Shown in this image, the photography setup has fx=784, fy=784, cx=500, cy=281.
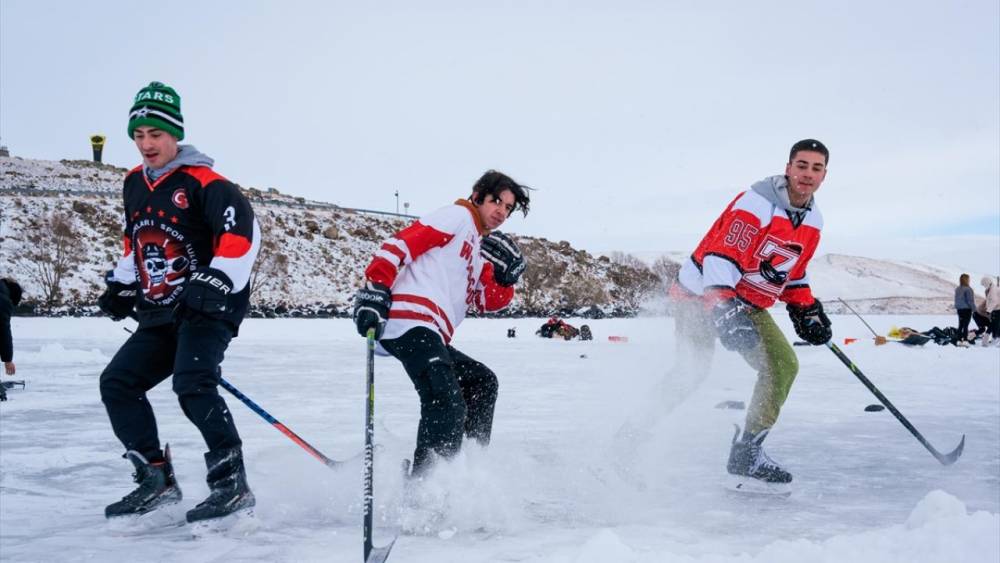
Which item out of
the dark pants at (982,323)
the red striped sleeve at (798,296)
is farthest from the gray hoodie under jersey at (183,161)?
the dark pants at (982,323)

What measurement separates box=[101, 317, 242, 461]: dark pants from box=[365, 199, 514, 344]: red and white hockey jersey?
2.06 feet

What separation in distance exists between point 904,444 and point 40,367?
29.9 feet

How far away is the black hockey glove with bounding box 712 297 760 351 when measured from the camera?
11.6ft

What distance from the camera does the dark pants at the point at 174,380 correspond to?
273 cm

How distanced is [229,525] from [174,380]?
0.54m

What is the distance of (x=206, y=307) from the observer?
2.61m

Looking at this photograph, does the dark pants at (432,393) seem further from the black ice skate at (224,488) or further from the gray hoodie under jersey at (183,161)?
the gray hoodie under jersey at (183,161)

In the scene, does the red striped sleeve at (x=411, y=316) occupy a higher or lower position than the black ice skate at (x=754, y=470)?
higher

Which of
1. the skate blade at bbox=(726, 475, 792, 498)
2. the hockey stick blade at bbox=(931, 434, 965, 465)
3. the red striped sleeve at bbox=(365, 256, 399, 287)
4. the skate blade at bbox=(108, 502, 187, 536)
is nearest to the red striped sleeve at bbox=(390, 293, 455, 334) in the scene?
the red striped sleeve at bbox=(365, 256, 399, 287)

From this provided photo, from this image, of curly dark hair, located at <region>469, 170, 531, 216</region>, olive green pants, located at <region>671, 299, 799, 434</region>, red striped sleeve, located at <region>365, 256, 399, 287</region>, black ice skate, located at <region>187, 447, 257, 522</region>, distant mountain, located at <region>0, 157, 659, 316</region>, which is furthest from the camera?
distant mountain, located at <region>0, 157, 659, 316</region>

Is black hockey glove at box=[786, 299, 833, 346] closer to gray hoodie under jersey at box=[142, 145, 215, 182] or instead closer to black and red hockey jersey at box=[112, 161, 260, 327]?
black and red hockey jersey at box=[112, 161, 260, 327]

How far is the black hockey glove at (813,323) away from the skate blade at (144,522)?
3.06 meters

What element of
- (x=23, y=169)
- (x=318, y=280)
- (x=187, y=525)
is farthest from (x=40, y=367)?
(x=23, y=169)

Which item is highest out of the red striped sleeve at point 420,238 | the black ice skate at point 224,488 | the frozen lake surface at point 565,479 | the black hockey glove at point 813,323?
the red striped sleeve at point 420,238
